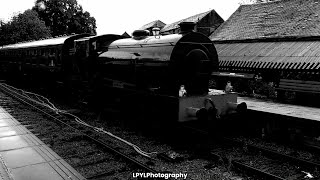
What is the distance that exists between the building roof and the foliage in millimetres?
35465

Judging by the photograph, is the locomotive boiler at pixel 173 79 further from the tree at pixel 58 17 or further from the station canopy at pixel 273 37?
the tree at pixel 58 17

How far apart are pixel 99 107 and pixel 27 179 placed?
6577mm

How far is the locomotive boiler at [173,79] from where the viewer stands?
7.20 meters

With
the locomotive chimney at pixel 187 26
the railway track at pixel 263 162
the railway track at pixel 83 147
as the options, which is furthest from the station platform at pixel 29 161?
the locomotive chimney at pixel 187 26

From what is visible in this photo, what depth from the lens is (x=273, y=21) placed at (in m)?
14.9

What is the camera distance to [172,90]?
749 centimetres

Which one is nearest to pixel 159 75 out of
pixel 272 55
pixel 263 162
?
pixel 263 162

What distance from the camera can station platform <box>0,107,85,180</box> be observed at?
201 inches

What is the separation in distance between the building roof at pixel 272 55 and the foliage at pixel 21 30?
3546cm

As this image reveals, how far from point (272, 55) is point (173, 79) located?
6.41 metres

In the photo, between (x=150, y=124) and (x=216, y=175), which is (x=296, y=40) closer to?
(x=150, y=124)

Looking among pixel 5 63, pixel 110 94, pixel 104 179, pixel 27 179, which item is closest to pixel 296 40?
pixel 110 94
